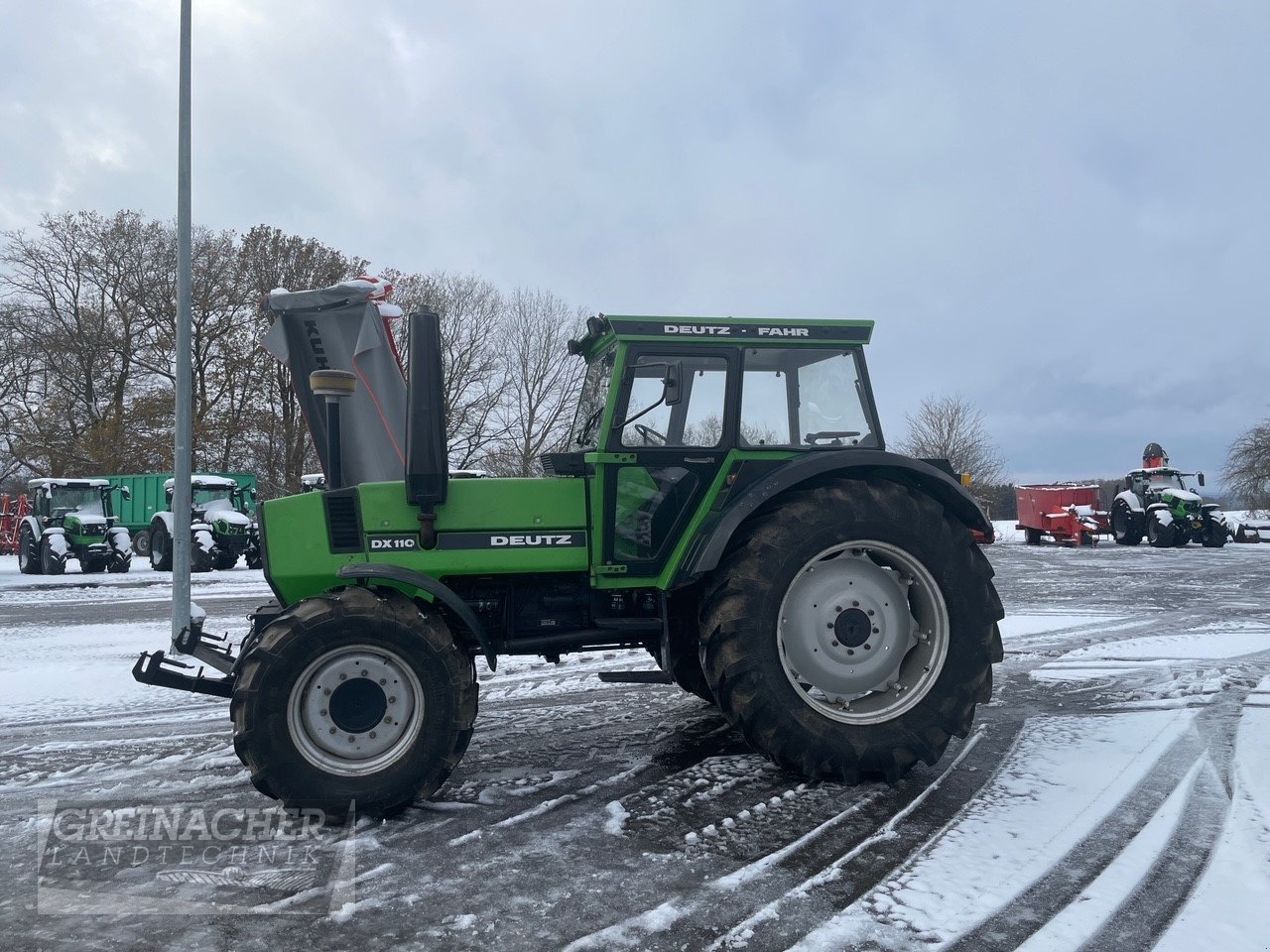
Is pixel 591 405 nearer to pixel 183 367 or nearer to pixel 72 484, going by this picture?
pixel 183 367

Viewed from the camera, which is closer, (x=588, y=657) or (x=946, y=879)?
(x=946, y=879)

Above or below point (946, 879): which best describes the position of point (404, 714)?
above

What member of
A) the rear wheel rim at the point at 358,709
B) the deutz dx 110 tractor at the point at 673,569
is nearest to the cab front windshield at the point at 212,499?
the deutz dx 110 tractor at the point at 673,569

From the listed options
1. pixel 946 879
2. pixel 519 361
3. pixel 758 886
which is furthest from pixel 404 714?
pixel 519 361

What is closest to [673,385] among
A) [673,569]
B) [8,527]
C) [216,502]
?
[673,569]

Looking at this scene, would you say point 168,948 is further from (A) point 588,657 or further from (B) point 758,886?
(A) point 588,657

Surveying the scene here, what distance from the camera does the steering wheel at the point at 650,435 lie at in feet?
14.8

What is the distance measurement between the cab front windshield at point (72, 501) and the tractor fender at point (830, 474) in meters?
21.0

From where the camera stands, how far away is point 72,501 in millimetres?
21203

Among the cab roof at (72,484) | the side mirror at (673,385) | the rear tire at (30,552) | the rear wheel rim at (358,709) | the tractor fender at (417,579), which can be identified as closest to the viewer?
the rear wheel rim at (358,709)

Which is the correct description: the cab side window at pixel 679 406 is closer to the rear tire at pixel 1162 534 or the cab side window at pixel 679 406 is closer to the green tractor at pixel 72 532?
the green tractor at pixel 72 532

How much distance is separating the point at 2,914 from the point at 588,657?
5.42 meters

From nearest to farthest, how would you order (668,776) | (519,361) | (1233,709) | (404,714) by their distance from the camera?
(404,714) < (668,776) < (1233,709) < (519,361)

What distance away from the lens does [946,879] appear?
3.23 m
